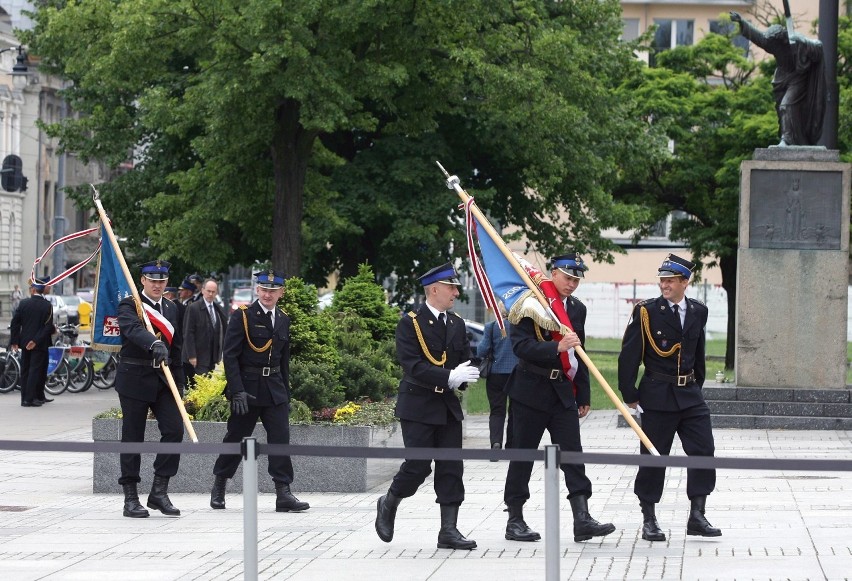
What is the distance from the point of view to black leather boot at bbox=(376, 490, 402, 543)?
1044cm

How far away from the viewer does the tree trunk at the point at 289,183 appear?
2831cm

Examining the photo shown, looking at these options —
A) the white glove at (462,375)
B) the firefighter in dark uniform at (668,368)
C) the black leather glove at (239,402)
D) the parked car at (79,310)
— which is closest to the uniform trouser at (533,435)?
the firefighter in dark uniform at (668,368)

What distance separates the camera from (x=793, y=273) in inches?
790

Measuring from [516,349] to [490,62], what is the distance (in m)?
19.6

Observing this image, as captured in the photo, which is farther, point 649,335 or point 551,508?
point 649,335

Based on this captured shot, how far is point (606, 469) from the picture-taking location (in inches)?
575

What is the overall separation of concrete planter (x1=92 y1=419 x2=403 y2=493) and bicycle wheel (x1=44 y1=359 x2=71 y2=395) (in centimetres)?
1424

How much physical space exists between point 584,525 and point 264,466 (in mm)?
3912

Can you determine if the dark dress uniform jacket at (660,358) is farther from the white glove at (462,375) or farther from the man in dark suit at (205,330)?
the man in dark suit at (205,330)

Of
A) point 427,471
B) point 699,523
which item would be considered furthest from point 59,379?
point 699,523

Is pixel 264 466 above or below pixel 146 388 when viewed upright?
below

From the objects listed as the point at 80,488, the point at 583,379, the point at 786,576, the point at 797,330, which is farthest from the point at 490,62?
the point at 786,576

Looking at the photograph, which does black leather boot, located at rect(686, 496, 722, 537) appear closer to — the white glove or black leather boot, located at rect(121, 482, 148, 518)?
the white glove

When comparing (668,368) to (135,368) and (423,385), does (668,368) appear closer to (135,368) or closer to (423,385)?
(423,385)
